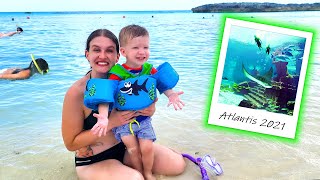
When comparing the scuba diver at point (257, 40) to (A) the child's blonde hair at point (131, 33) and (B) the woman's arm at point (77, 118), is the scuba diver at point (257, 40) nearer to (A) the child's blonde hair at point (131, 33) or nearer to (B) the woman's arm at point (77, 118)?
(A) the child's blonde hair at point (131, 33)

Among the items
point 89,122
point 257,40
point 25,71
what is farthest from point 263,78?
point 25,71

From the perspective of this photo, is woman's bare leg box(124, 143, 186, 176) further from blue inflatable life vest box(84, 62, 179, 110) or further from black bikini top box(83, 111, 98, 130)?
blue inflatable life vest box(84, 62, 179, 110)

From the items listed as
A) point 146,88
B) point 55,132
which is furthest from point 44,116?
point 146,88

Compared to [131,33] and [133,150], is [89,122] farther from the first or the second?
[131,33]

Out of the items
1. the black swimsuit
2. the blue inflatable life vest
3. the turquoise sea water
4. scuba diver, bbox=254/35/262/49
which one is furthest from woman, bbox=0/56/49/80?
scuba diver, bbox=254/35/262/49

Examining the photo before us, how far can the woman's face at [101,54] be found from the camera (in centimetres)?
267

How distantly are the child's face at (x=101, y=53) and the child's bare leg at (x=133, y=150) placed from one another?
56 cm

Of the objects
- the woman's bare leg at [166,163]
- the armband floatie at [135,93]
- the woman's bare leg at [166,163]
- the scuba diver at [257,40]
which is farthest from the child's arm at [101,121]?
the scuba diver at [257,40]

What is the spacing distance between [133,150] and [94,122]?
15.0 inches

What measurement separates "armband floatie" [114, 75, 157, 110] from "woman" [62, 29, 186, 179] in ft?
0.20

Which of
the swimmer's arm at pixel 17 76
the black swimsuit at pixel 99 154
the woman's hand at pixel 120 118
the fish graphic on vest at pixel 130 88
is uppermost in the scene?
the fish graphic on vest at pixel 130 88

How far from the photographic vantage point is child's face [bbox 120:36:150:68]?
2.61 m

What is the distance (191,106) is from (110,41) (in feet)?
10.3

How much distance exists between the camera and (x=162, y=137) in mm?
4332
